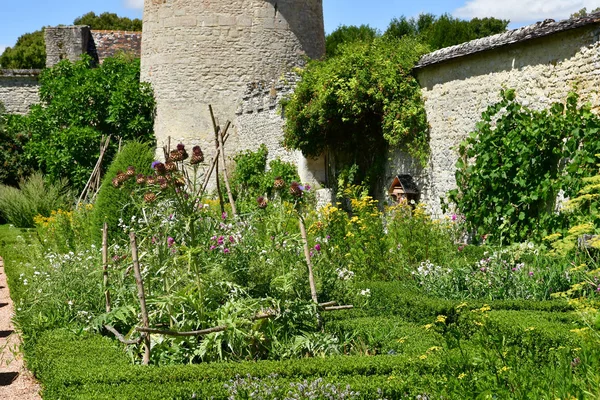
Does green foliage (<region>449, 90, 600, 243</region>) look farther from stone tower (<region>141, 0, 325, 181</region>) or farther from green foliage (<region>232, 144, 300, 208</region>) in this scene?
stone tower (<region>141, 0, 325, 181</region>)

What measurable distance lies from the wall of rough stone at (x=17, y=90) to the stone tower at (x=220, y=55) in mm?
6553

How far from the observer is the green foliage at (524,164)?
7.82 meters

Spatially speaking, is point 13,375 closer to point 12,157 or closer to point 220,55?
point 220,55

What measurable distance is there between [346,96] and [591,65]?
413 cm

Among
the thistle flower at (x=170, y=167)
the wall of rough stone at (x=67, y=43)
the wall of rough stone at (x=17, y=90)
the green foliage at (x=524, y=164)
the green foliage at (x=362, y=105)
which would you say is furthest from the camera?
the wall of rough stone at (x=17, y=90)

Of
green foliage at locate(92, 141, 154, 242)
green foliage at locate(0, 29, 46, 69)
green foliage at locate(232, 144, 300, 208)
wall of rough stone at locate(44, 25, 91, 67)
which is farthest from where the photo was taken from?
green foliage at locate(0, 29, 46, 69)

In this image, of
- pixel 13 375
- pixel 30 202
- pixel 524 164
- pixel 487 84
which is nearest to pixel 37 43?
pixel 30 202

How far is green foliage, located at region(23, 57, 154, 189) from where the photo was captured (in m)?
17.2

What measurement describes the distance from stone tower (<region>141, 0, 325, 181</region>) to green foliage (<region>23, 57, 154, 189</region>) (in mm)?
965

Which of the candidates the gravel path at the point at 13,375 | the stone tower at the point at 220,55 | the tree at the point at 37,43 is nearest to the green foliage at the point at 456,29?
the stone tower at the point at 220,55

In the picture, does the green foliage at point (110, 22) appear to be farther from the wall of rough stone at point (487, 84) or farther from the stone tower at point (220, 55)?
the wall of rough stone at point (487, 84)

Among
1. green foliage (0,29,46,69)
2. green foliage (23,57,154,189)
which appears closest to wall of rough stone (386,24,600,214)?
green foliage (23,57,154,189)

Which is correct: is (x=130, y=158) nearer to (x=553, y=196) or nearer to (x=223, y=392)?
(x=553, y=196)

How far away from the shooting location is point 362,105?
449 inches
